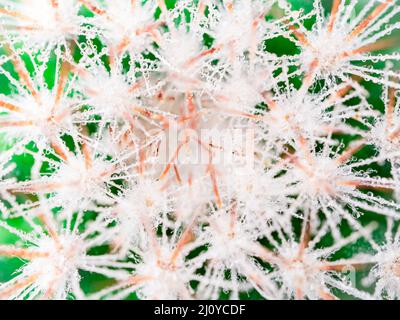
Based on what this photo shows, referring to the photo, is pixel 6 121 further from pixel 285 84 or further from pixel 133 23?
pixel 285 84

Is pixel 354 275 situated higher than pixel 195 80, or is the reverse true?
pixel 195 80

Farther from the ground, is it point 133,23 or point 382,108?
point 133,23

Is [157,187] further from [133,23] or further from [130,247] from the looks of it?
[133,23]

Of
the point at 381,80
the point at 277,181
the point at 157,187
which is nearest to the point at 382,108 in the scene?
the point at 381,80

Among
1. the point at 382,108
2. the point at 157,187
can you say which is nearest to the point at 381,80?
the point at 382,108

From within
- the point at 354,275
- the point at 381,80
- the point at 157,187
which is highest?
the point at 381,80

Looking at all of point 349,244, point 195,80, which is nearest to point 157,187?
point 195,80
